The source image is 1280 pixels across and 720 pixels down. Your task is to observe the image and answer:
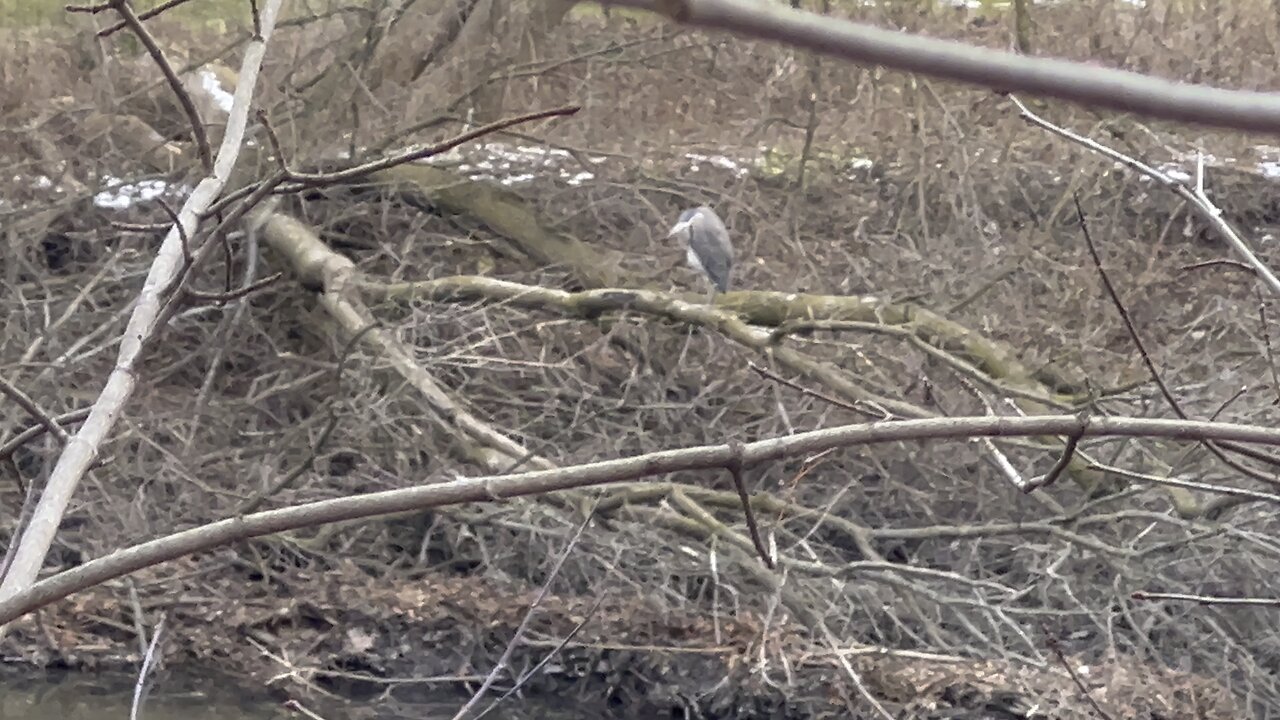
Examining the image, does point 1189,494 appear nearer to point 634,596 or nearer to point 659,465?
point 634,596

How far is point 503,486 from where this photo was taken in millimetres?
1147

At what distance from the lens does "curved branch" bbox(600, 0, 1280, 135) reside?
1.40ft

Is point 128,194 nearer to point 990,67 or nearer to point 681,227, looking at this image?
point 681,227

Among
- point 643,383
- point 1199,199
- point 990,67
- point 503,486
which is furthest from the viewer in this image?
point 643,383

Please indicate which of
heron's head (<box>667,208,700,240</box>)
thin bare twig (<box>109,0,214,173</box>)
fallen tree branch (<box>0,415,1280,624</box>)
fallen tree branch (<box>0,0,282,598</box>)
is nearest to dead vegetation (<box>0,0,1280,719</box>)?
heron's head (<box>667,208,700,240</box>)

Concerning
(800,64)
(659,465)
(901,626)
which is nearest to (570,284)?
(800,64)

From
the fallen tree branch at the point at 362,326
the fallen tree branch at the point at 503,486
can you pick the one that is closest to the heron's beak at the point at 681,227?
the fallen tree branch at the point at 362,326

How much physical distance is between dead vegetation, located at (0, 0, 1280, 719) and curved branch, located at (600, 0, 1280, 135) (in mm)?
3432

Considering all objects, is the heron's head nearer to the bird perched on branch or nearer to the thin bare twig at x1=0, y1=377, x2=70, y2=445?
the bird perched on branch

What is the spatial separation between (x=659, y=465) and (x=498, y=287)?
14.8 feet

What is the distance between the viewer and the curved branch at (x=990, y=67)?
427 millimetres

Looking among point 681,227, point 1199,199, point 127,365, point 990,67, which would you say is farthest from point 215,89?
point 990,67

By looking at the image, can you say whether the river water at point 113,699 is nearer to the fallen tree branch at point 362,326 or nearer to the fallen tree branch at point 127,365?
the fallen tree branch at point 362,326

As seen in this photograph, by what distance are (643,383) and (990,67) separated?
532 cm
